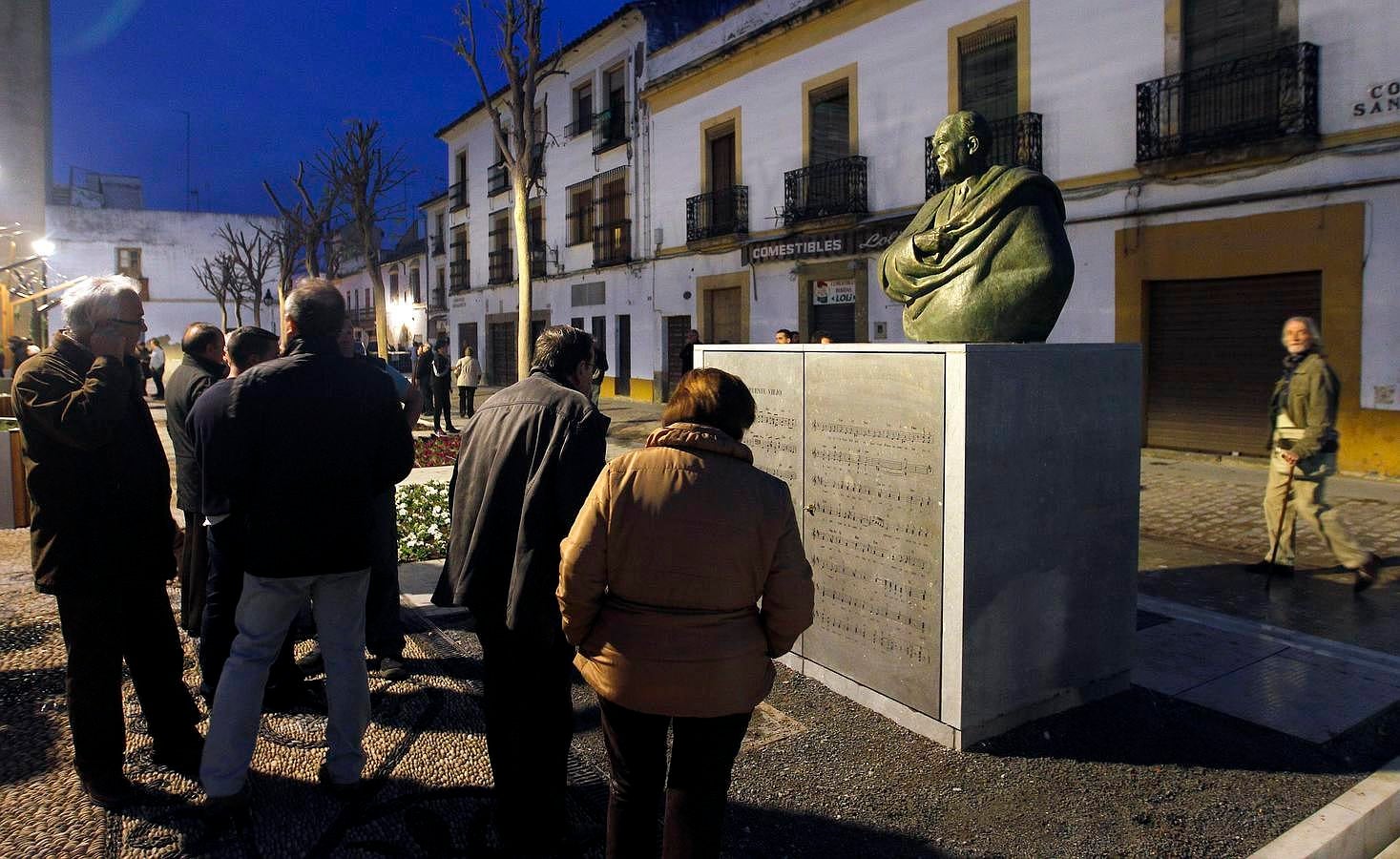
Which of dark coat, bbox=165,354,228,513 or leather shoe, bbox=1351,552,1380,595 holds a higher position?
dark coat, bbox=165,354,228,513

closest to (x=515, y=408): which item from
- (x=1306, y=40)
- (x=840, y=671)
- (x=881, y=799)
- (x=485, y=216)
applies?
(x=881, y=799)

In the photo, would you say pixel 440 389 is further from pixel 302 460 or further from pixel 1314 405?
pixel 302 460

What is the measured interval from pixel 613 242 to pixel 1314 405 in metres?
19.6

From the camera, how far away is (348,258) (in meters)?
51.6

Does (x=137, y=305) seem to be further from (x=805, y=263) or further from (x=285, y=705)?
(x=805, y=263)

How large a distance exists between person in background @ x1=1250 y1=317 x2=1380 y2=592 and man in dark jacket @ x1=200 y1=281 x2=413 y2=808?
5.52m

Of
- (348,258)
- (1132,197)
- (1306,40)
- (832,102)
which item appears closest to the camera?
(1306,40)

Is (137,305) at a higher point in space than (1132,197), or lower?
lower

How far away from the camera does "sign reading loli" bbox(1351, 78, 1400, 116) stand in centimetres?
984

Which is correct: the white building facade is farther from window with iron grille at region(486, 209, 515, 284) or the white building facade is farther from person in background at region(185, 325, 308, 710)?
person in background at region(185, 325, 308, 710)

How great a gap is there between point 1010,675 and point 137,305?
3.28 meters

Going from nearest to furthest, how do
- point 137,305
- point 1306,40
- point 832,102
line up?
point 137,305, point 1306,40, point 832,102

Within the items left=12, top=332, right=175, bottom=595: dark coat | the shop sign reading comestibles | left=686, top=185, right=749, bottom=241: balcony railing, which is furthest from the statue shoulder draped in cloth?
left=686, top=185, right=749, bottom=241: balcony railing

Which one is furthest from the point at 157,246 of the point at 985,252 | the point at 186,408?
the point at 985,252
